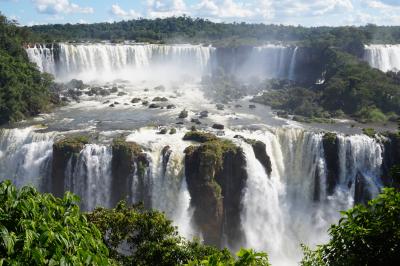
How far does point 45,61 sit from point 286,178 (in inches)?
1064

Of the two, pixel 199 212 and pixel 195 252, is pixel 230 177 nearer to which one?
pixel 199 212

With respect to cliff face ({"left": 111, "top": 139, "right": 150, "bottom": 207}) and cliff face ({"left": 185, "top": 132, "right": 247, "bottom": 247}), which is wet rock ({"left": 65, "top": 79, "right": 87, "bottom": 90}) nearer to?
cliff face ({"left": 111, "top": 139, "right": 150, "bottom": 207})

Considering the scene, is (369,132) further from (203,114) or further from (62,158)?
(62,158)

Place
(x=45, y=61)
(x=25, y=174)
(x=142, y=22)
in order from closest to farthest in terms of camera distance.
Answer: (x=25, y=174) → (x=45, y=61) → (x=142, y=22)

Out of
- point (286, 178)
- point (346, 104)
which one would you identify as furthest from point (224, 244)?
point (346, 104)

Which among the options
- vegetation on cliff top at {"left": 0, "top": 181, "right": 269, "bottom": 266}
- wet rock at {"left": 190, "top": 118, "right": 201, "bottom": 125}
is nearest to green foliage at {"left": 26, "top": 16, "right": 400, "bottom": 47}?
wet rock at {"left": 190, "top": 118, "right": 201, "bottom": 125}

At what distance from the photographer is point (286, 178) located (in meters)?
26.8

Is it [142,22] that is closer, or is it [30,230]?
[30,230]

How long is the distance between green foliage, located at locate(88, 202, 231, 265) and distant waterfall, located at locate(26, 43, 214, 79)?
3411 centimetres

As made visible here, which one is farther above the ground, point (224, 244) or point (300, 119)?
point (300, 119)

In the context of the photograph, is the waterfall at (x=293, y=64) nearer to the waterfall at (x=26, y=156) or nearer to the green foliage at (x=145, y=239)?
the waterfall at (x=26, y=156)

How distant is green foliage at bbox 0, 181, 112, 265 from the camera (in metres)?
4.83

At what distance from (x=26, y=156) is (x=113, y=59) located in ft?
84.2

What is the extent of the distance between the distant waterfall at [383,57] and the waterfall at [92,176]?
112 ft
